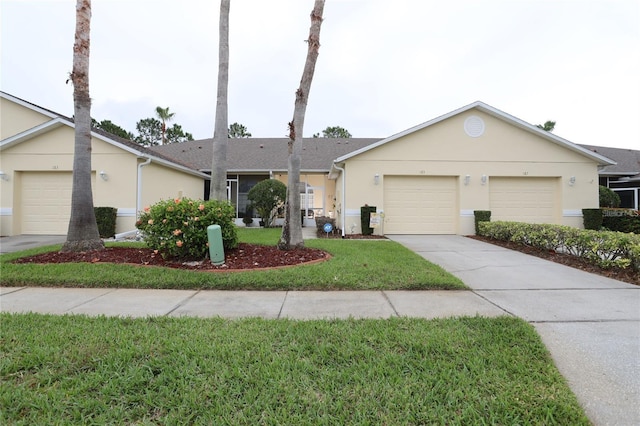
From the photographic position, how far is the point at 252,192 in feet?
44.0

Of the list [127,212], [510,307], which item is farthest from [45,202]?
[510,307]

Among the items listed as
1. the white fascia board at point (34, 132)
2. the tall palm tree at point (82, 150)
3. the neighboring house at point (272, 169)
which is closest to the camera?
the tall palm tree at point (82, 150)

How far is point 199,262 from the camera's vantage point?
5.70 meters

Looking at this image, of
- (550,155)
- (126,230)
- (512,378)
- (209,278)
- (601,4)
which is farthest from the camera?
(550,155)

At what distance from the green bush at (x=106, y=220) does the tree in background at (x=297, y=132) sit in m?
7.58

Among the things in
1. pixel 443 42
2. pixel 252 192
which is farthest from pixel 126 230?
pixel 443 42

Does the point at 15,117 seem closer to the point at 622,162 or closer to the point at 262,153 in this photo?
the point at 262,153

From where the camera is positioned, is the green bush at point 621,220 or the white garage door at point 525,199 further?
the white garage door at point 525,199

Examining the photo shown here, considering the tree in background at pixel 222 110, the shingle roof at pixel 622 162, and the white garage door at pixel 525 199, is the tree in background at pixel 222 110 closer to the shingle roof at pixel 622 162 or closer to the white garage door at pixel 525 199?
the white garage door at pixel 525 199

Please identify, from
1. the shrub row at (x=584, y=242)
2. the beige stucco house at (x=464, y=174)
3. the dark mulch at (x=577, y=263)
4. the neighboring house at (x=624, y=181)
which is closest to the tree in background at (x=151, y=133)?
the beige stucco house at (x=464, y=174)

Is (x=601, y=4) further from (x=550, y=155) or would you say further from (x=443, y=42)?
(x=550, y=155)

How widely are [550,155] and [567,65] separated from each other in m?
3.44

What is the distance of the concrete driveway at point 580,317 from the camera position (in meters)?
2.00

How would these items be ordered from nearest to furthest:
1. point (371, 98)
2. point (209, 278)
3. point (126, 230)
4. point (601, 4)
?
point (209, 278)
point (601, 4)
point (126, 230)
point (371, 98)
